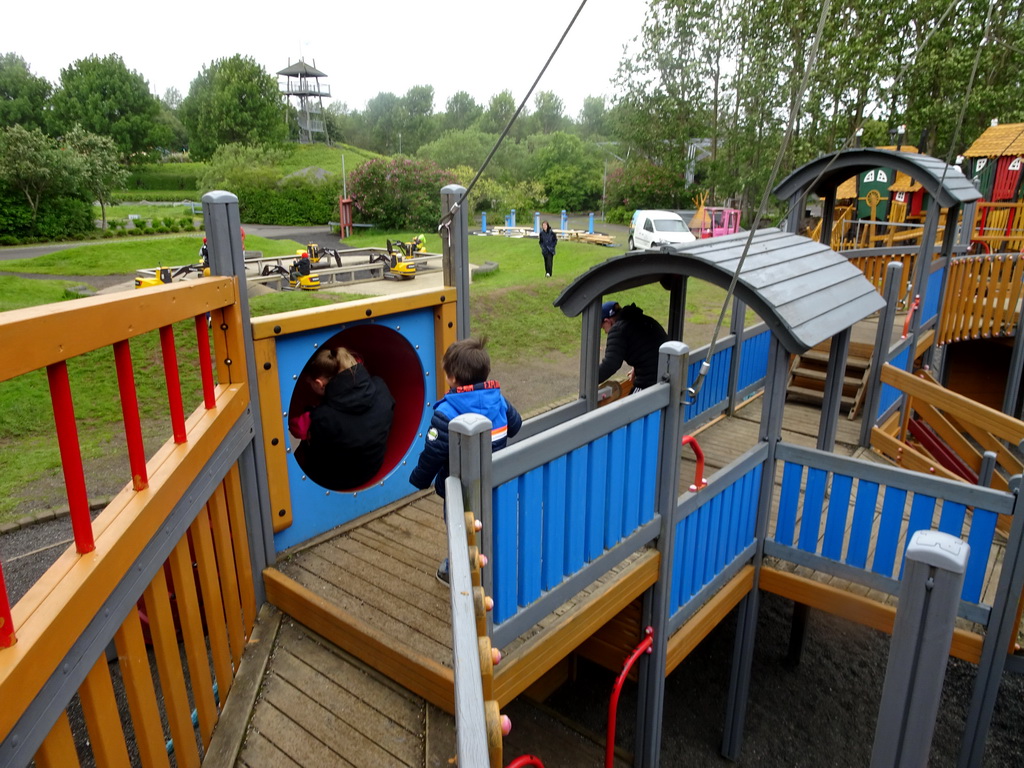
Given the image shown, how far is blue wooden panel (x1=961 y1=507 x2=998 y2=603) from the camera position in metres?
3.91

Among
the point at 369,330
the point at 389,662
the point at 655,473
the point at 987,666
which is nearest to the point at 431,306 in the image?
the point at 369,330

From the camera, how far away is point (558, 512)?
116 inches

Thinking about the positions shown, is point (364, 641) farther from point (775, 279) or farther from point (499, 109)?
point (499, 109)

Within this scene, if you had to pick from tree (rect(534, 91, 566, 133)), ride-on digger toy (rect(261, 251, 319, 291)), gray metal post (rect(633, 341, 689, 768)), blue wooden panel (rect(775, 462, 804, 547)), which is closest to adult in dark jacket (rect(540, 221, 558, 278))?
ride-on digger toy (rect(261, 251, 319, 291))

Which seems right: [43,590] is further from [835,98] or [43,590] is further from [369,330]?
[835,98]

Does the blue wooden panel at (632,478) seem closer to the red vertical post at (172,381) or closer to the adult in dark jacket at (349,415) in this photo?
the adult in dark jacket at (349,415)

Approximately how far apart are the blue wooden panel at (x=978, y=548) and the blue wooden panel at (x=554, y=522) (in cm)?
251

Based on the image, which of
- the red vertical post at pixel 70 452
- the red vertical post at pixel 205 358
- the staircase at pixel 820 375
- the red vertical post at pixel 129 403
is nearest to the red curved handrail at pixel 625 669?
the red vertical post at pixel 205 358

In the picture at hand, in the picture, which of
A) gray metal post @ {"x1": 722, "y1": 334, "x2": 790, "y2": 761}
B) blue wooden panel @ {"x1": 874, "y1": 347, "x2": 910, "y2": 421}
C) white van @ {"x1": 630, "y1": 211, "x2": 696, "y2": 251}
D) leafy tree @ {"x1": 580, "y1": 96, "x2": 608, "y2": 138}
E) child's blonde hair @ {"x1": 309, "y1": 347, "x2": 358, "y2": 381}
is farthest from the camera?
leafy tree @ {"x1": 580, "y1": 96, "x2": 608, "y2": 138}

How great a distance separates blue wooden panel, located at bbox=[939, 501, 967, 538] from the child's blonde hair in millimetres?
3501

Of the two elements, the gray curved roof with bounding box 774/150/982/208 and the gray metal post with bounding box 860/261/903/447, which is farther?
the gray curved roof with bounding box 774/150/982/208

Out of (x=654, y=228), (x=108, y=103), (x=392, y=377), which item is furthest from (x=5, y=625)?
(x=108, y=103)

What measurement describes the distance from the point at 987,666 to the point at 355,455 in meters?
3.96

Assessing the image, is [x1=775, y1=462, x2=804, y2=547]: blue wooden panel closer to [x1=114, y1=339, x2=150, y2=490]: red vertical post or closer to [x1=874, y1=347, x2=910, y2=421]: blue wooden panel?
[x1=874, y1=347, x2=910, y2=421]: blue wooden panel
